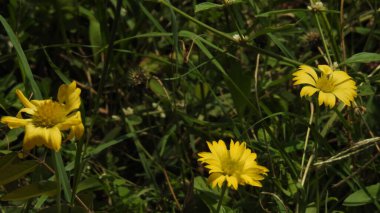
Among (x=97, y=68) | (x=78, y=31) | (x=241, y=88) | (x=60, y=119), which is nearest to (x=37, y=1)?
(x=78, y=31)

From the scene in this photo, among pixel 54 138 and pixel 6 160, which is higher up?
pixel 54 138

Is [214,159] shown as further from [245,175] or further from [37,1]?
[37,1]

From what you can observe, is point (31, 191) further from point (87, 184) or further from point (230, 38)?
point (230, 38)

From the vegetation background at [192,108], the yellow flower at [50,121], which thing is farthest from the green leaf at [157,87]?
the yellow flower at [50,121]

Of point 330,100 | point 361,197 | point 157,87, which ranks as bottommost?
point 361,197

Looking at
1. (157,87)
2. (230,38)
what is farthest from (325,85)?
(157,87)

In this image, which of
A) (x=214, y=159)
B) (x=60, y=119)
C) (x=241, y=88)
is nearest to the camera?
(x=60, y=119)

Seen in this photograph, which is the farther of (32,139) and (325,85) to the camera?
(325,85)
